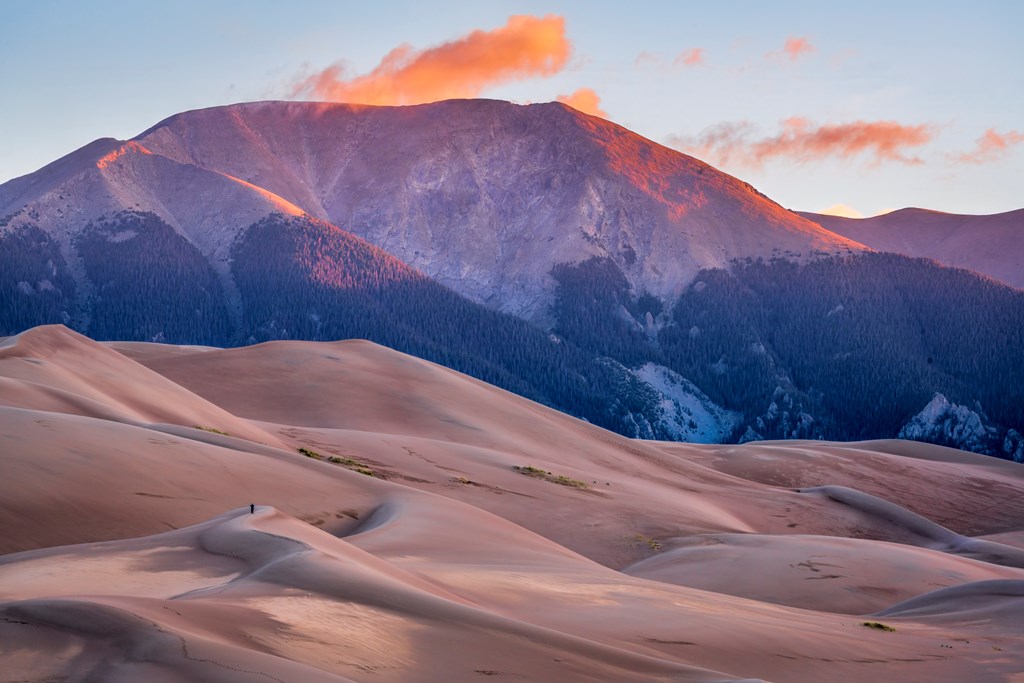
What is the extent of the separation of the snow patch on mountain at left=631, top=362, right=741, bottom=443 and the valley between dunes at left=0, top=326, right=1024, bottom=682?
130 m

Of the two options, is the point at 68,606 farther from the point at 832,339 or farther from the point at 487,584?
the point at 832,339

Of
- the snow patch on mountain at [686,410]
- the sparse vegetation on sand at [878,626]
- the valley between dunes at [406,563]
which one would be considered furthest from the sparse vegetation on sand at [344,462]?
the snow patch on mountain at [686,410]

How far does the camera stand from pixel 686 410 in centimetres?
18500

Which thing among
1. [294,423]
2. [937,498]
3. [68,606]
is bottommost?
[937,498]

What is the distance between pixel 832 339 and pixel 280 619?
7855 inches

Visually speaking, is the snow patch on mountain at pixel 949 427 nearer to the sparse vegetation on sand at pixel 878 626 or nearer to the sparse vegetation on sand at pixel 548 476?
the sparse vegetation on sand at pixel 548 476

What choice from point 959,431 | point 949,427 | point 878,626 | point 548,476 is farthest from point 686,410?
point 878,626

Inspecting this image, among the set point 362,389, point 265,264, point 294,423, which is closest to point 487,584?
point 294,423

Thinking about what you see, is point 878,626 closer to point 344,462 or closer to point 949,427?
point 344,462

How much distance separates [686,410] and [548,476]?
150833mm

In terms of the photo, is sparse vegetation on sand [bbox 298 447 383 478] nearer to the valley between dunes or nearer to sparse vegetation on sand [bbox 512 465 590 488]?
the valley between dunes

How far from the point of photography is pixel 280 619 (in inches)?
322

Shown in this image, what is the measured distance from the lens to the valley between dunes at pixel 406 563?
782 centimetres

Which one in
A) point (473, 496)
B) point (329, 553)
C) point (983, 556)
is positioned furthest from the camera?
point (983, 556)
